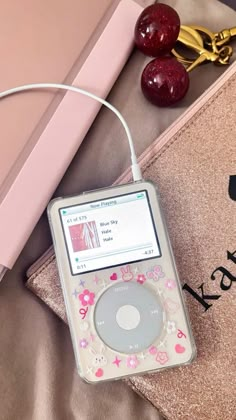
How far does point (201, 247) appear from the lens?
0.51m

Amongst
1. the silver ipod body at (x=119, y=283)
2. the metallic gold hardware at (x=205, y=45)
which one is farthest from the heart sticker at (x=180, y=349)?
the metallic gold hardware at (x=205, y=45)

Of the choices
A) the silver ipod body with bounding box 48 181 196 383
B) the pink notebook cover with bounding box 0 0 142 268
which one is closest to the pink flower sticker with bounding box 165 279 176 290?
the silver ipod body with bounding box 48 181 196 383

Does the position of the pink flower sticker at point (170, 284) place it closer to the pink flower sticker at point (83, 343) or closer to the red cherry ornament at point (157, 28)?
the pink flower sticker at point (83, 343)

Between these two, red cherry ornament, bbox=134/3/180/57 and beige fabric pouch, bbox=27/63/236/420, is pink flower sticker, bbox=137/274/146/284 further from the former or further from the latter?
red cherry ornament, bbox=134/3/180/57

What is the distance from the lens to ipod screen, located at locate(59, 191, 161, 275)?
0.50 m

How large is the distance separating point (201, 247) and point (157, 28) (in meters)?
0.19

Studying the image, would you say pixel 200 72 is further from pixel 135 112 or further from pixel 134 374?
pixel 134 374

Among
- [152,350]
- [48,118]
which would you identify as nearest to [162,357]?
[152,350]

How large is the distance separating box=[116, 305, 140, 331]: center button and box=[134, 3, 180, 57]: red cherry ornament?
22cm

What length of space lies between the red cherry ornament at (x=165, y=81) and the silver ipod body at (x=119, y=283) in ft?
0.28

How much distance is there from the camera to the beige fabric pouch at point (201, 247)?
490 mm

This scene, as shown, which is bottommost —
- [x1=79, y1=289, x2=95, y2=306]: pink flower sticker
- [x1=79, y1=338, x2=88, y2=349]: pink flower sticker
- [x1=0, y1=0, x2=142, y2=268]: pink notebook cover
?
[x1=79, y1=338, x2=88, y2=349]: pink flower sticker

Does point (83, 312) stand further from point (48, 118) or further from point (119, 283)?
point (48, 118)

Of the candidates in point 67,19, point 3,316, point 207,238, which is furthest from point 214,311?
point 67,19
